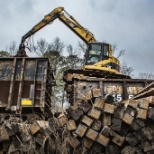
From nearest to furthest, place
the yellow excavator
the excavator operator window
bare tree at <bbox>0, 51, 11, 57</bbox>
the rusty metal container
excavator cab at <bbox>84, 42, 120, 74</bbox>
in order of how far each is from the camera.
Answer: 1. the rusty metal container
2. the yellow excavator
3. excavator cab at <bbox>84, 42, 120, 74</bbox>
4. the excavator operator window
5. bare tree at <bbox>0, 51, 11, 57</bbox>

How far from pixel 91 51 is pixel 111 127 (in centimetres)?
751

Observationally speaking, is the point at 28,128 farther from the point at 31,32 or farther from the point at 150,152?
the point at 31,32

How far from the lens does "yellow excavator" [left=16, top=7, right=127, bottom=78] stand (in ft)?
36.8

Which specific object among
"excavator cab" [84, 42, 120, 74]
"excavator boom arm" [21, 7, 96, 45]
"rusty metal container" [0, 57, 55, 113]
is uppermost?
"excavator boom arm" [21, 7, 96, 45]

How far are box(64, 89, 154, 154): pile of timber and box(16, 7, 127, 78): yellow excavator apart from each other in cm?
540

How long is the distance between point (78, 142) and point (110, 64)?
282 inches

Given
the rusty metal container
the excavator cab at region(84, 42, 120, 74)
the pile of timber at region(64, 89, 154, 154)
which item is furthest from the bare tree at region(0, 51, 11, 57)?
the pile of timber at region(64, 89, 154, 154)

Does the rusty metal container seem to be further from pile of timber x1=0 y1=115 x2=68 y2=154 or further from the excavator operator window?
pile of timber x1=0 y1=115 x2=68 y2=154

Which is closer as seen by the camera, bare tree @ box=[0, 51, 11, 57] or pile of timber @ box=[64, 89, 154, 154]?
pile of timber @ box=[64, 89, 154, 154]

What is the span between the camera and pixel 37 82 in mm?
9703

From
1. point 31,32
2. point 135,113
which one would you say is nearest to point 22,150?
point 135,113

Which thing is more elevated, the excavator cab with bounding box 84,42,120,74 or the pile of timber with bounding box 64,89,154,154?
the excavator cab with bounding box 84,42,120,74

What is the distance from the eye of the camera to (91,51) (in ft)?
40.3

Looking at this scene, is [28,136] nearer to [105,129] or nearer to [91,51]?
[105,129]
